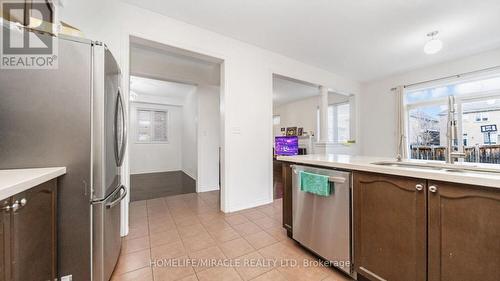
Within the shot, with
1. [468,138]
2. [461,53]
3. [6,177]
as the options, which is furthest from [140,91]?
[468,138]

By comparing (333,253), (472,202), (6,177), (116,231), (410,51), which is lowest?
(333,253)

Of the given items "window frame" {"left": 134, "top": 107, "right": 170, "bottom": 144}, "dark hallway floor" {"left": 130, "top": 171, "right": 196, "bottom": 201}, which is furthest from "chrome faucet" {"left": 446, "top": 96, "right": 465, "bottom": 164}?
"window frame" {"left": 134, "top": 107, "right": 170, "bottom": 144}

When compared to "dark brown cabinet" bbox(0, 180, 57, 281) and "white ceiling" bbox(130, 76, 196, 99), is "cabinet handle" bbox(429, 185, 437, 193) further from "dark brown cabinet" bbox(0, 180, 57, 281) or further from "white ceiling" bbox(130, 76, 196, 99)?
"white ceiling" bbox(130, 76, 196, 99)

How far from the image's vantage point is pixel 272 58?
3.21 meters

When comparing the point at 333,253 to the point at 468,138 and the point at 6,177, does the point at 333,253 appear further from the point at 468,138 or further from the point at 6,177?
the point at 468,138

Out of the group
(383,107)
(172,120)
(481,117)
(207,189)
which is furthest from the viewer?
(172,120)

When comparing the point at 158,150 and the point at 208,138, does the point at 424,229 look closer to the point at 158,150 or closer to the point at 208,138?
the point at 208,138

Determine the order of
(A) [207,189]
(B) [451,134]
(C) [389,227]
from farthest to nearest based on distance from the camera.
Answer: (A) [207,189], (B) [451,134], (C) [389,227]

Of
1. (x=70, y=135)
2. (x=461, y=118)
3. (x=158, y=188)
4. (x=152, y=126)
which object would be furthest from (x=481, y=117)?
(x=152, y=126)

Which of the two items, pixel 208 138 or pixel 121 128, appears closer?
pixel 121 128

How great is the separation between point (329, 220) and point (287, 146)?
4831mm

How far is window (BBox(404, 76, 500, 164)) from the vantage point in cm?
326

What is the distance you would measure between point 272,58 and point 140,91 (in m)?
4.10

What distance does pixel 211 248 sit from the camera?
1.77 metres
